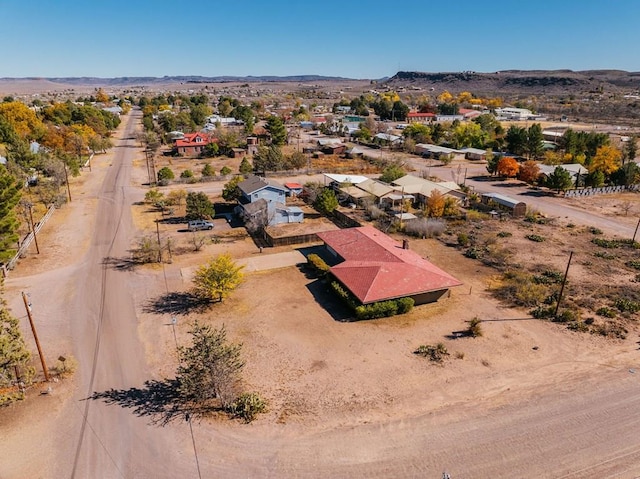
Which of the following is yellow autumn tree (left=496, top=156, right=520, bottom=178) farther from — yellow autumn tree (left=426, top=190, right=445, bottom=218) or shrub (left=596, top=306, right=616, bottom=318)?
shrub (left=596, top=306, right=616, bottom=318)

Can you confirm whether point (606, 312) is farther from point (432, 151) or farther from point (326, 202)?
point (432, 151)

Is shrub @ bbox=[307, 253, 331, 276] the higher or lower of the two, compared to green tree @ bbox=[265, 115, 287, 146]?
lower

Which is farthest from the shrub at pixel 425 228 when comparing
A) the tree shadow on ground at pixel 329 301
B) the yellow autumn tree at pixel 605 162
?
the yellow autumn tree at pixel 605 162

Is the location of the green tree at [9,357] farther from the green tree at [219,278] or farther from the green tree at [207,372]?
the green tree at [219,278]

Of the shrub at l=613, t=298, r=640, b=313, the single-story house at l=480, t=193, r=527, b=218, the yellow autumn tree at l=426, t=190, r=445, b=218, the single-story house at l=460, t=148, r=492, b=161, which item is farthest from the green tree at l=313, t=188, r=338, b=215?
the single-story house at l=460, t=148, r=492, b=161

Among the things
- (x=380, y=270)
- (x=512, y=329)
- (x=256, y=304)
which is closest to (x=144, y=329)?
(x=256, y=304)

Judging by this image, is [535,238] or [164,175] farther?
[164,175]

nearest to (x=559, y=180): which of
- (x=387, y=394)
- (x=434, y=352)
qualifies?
(x=434, y=352)
